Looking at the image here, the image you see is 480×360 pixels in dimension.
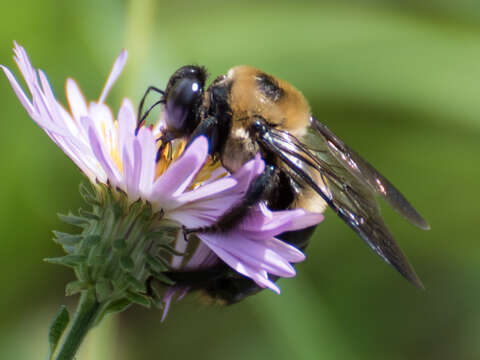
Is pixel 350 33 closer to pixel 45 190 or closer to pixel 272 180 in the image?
pixel 45 190

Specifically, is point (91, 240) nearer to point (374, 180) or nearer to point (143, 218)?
point (143, 218)

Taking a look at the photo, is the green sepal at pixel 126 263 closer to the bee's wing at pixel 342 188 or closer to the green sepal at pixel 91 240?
the green sepal at pixel 91 240

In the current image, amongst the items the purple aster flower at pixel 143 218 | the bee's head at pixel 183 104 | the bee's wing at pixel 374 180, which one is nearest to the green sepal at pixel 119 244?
the purple aster flower at pixel 143 218

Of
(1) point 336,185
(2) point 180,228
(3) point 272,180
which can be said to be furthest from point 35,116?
(1) point 336,185

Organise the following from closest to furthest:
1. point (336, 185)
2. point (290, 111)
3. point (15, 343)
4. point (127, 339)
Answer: point (336, 185) < point (290, 111) < point (15, 343) < point (127, 339)

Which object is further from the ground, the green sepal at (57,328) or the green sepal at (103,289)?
the green sepal at (103,289)

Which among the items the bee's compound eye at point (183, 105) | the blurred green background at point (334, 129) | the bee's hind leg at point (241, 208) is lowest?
the blurred green background at point (334, 129)

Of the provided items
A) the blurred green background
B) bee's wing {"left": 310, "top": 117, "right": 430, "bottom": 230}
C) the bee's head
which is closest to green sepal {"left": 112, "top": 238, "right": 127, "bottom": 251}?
the bee's head
